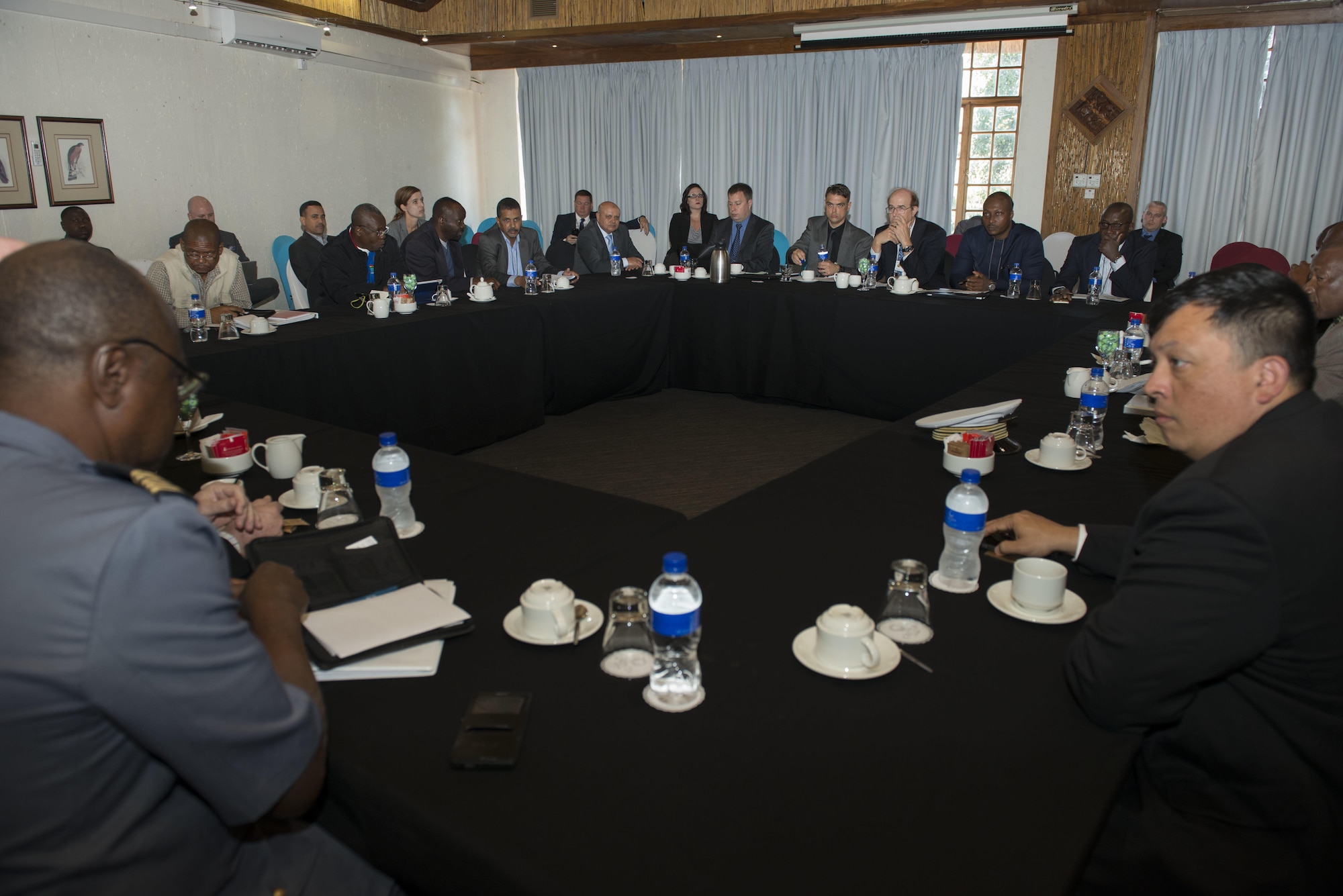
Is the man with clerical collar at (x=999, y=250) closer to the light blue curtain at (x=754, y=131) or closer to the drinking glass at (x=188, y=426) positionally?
the light blue curtain at (x=754, y=131)

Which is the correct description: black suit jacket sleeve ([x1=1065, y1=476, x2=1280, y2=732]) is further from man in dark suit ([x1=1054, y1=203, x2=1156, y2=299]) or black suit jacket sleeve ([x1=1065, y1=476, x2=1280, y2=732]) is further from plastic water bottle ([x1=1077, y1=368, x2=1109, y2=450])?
man in dark suit ([x1=1054, y1=203, x2=1156, y2=299])

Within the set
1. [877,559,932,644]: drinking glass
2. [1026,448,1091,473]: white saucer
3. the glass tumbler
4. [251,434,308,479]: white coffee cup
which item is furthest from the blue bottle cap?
[1026,448,1091,473]: white saucer

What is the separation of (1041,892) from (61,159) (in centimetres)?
712

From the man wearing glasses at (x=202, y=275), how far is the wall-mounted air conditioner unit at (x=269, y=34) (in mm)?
2425

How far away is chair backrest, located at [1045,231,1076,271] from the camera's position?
6836 millimetres

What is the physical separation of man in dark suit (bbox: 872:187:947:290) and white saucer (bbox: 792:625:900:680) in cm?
454

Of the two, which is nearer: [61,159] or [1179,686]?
[1179,686]

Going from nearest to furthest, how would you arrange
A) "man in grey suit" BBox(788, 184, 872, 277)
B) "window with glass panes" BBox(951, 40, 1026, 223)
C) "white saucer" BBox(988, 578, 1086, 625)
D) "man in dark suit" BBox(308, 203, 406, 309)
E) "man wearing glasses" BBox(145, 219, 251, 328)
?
"white saucer" BBox(988, 578, 1086, 625), "man wearing glasses" BBox(145, 219, 251, 328), "man in dark suit" BBox(308, 203, 406, 309), "man in grey suit" BBox(788, 184, 872, 277), "window with glass panes" BBox(951, 40, 1026, 223)

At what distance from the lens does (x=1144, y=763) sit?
1193 millimetres

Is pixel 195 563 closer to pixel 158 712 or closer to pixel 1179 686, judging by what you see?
pixel 158 712

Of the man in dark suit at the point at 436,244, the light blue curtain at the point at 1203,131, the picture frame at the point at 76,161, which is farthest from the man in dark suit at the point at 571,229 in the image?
the light blue curtain at the point at 1203,131

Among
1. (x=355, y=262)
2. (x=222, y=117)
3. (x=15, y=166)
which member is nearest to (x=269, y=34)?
(x=222, y=117)

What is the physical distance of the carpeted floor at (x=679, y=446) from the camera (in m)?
4.20

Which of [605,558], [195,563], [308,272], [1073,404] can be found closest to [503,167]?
[308,272]
